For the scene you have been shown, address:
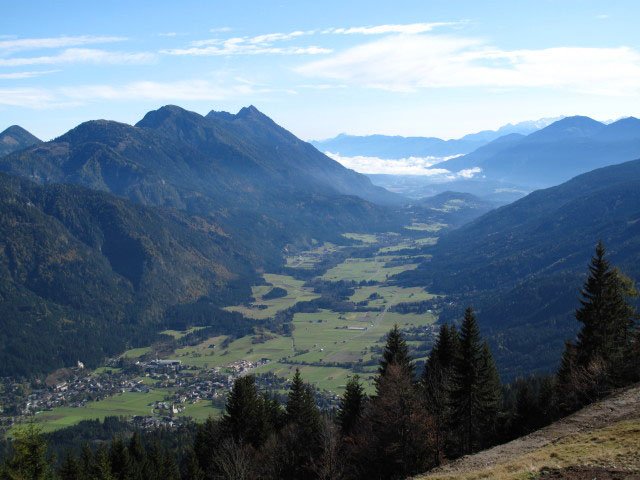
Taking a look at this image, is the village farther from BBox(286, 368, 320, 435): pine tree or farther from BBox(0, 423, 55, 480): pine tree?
BBox(0, 423, 55, 480): pine tree

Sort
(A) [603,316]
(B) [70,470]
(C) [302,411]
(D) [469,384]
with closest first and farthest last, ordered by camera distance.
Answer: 1. (D) [469,384]
2. (A) [603,316]
3. (C) [302,411]
4. (B) [70,470]

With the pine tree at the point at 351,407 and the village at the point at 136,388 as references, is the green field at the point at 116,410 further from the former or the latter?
the pine tree at the point at 351,407

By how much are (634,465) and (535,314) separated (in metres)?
163

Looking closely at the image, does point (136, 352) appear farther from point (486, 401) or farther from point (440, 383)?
point (486, 401)

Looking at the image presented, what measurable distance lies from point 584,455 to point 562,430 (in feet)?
30.7

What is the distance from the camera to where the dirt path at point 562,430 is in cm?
3475

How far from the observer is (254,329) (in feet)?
630

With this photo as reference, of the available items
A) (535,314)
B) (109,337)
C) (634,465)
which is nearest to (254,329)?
(109,337)

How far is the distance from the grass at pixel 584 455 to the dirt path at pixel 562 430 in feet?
6.18

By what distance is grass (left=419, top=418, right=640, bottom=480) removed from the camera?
26594mm

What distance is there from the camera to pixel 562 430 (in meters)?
36.9

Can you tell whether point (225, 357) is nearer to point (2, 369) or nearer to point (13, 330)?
point (2, 369)

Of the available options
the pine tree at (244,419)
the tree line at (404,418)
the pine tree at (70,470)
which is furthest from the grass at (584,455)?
the pine tree at (70,470)

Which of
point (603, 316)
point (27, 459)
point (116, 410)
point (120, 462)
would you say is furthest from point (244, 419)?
point (116, 410)
